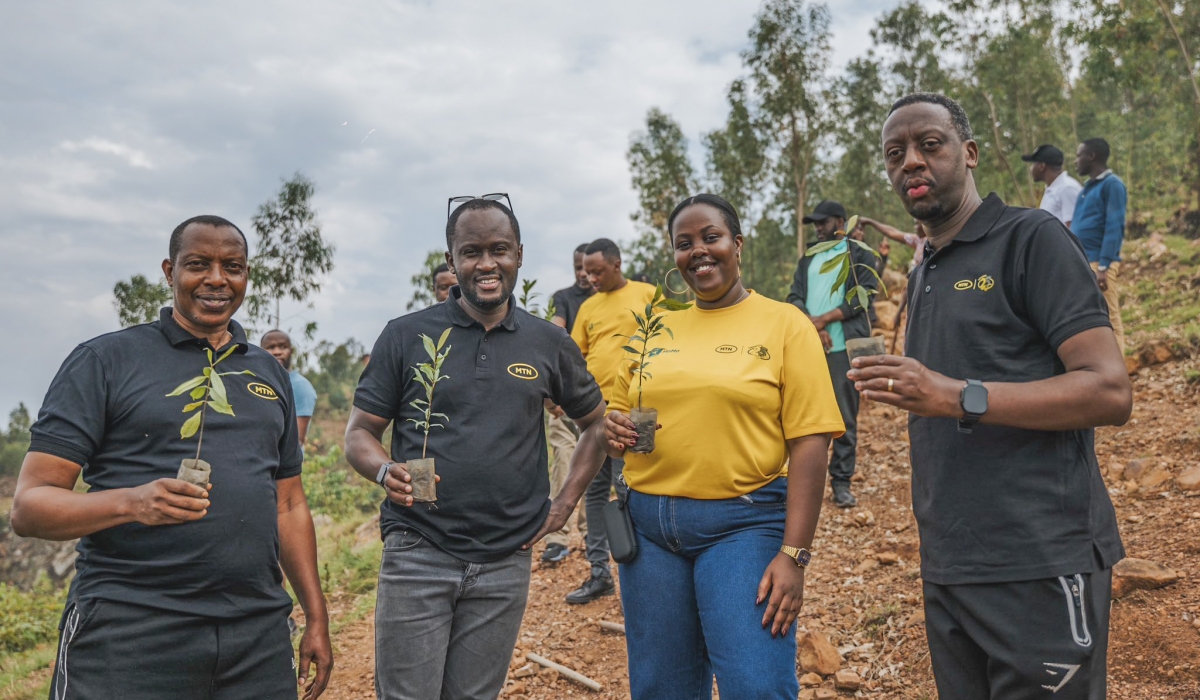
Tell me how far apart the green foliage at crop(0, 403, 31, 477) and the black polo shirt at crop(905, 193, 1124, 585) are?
165 feet

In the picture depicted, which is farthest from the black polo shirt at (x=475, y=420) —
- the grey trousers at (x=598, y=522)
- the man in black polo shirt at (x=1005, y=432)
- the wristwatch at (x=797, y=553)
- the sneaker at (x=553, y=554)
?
the sneaker at (x=553, y=554)

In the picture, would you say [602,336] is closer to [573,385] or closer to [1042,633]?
[573,385]

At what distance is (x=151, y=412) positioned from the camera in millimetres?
2516

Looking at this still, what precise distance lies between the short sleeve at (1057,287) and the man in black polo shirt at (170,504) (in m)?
2.28

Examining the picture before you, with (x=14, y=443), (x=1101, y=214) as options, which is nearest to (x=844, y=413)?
(x=1101, y=214)

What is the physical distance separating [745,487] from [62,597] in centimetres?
1495

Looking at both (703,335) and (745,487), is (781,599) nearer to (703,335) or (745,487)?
(745,487)

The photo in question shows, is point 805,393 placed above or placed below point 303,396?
below

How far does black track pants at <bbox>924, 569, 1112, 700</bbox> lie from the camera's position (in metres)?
2.03

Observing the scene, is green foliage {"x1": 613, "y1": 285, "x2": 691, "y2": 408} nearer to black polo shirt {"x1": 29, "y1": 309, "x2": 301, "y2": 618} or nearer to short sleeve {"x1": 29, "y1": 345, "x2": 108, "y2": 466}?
black polo shirt {"x1": 29, "y1": 309, "x2": 301, "y2": 618}

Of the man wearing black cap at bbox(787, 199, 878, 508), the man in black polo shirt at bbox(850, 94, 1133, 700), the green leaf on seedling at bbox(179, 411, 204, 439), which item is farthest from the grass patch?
the man in black polo shirt at bbox(850, 94, 1133, 700)

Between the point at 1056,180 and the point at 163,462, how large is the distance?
801 centimetres

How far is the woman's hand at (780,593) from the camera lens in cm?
257

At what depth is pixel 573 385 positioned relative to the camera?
3.33 m
